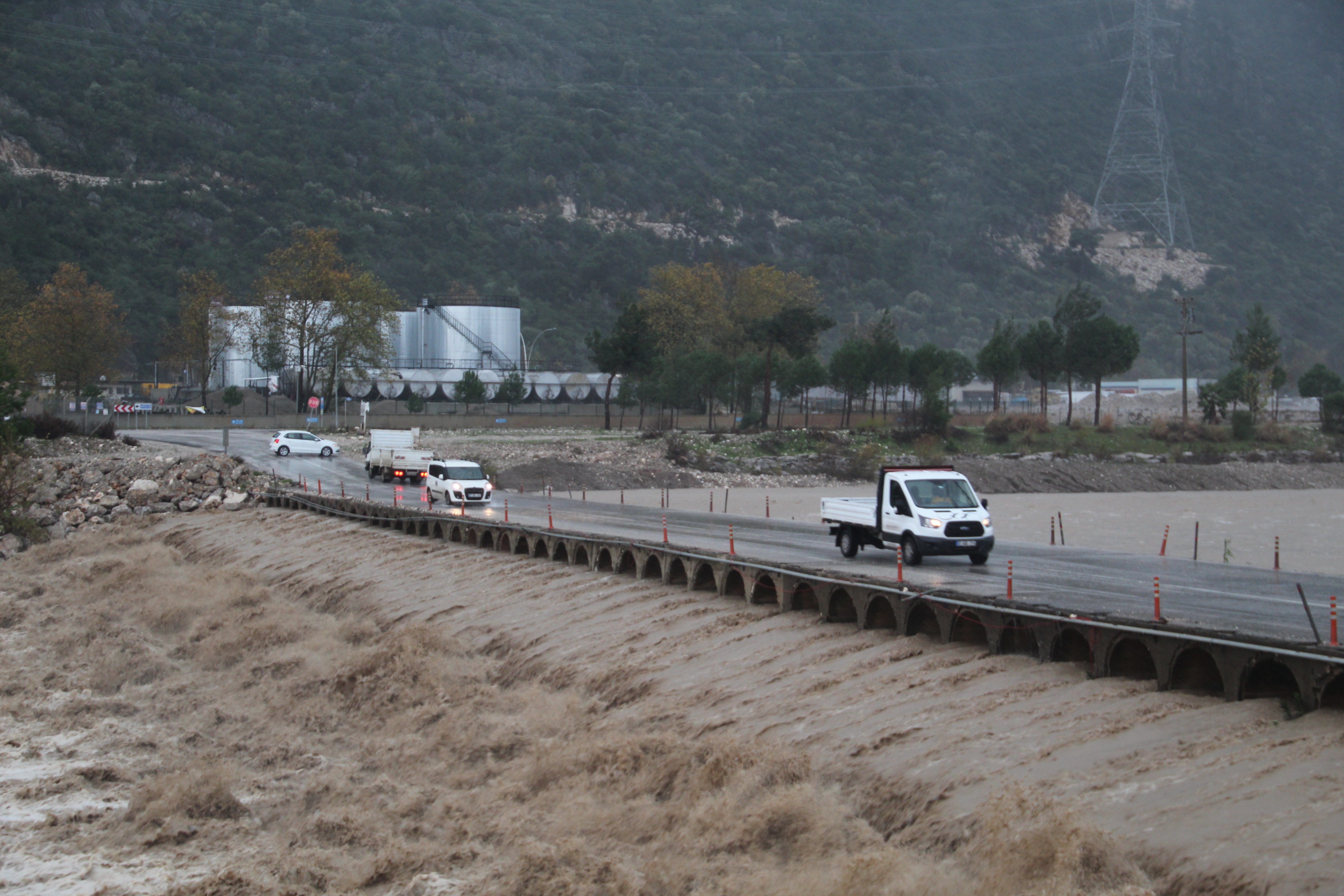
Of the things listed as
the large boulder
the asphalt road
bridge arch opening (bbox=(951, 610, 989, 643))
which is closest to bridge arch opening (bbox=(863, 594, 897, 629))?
the asphalt road

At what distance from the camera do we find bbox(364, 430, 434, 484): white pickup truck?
57344 mm

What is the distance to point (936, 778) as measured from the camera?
12.4 m

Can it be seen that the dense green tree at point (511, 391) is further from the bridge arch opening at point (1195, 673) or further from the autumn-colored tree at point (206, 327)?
the bridge arch opening at point (1195, 673)

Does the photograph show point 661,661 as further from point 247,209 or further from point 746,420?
point 247,209

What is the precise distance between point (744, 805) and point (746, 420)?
3228 inches

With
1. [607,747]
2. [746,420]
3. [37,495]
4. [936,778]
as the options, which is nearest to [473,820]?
[607,747]

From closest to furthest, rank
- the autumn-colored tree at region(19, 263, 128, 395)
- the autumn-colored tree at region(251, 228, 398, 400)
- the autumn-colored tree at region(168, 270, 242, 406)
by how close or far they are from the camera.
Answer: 1. the autumn-colored tree at region(19, 263, 128, 395)
2. the autumn-colored tree at region(251, 228, 398, 400)
3. the autumn-colored tree at region(168, 270, 242, 406)

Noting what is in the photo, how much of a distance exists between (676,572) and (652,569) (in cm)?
121

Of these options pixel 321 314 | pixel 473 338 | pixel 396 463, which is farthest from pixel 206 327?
pixel 396 463

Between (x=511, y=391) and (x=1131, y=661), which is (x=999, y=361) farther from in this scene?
(x=1131, y=661)

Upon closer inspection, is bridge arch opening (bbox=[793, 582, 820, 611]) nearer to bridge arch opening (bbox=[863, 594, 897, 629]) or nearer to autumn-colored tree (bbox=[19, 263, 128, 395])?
bridge arch opening (bbox=[863, 594, 897, 629])

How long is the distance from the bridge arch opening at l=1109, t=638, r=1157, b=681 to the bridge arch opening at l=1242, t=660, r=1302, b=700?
1.39 m

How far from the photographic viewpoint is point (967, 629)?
1689cm

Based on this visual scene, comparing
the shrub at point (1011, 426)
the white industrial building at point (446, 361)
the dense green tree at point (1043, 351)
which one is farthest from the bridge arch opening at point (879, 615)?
the white industrial building at point (446, 361)
